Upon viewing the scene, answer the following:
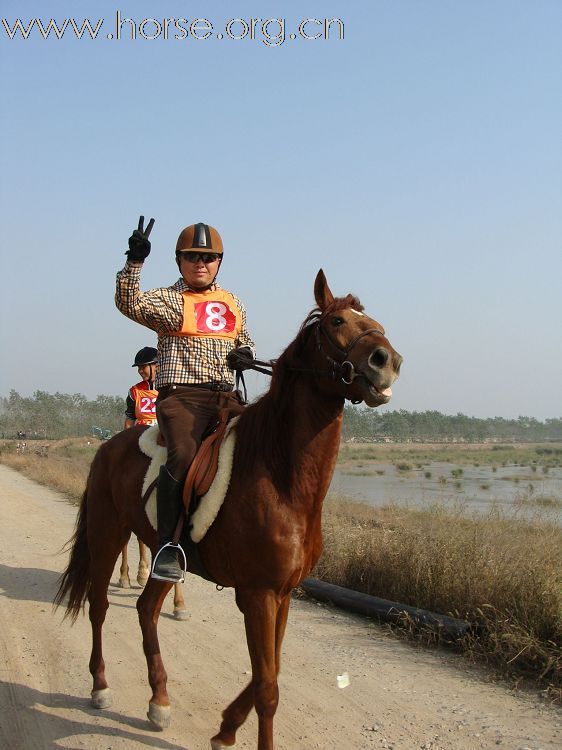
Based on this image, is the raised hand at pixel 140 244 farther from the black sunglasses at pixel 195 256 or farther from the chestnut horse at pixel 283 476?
the chestnut horse at pixel 283 476

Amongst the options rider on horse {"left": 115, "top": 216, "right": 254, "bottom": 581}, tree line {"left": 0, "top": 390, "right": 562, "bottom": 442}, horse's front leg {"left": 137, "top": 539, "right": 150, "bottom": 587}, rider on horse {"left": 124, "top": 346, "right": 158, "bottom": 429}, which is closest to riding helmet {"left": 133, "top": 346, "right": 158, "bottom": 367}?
rider on horse {"left": 124, "top": 346, "right": 158, "bottom": 429}

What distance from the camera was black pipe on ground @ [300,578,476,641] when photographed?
5.66m

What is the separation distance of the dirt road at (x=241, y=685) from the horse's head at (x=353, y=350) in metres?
2.20

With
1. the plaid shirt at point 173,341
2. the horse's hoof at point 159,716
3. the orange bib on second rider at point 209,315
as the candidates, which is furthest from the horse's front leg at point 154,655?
the orange bib on second rider at point 209,315

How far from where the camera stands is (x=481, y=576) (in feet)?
20.0

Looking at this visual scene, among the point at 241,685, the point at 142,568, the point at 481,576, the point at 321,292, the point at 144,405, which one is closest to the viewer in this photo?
the point at 321,292

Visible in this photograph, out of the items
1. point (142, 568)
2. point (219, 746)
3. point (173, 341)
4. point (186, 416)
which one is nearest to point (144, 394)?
point (142, 568)

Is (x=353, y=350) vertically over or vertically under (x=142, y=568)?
over

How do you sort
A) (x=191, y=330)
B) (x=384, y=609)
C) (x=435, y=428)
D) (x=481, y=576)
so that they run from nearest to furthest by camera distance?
1. (x=191, y=330)
2. (x=481, y=576)
3. (x=384, y=609)
4. (x=435, y=428)

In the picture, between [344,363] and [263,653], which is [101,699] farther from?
[344,363]

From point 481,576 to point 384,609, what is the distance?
971mm

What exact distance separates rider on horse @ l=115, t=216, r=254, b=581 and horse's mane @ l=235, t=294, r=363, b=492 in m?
0.40

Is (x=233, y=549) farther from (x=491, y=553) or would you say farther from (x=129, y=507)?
(x=491, y=553)

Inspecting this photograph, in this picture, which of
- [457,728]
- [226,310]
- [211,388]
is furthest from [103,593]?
[457,728]
